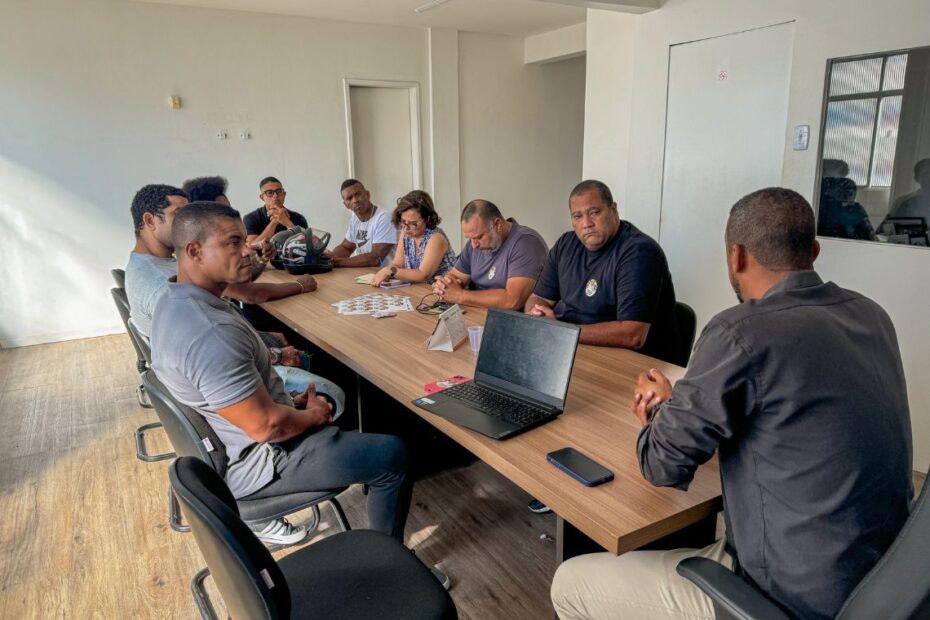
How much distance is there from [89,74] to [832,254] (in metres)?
5.37

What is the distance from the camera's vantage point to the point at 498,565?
2.14 meters

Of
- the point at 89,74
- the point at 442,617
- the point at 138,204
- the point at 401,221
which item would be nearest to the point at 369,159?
the point at 89,74

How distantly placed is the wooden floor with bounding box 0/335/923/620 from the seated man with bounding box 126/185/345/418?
0.58 m

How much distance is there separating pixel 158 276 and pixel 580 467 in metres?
1.92

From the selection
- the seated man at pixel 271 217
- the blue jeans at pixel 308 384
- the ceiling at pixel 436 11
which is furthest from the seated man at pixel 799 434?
the ceiling at pixel 436 11

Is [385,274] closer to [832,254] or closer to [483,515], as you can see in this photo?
[483,515]

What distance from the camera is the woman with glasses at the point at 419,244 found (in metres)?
3.46

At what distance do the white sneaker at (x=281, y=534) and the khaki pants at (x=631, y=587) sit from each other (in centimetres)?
125

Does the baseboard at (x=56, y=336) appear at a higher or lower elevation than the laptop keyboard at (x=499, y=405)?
lower

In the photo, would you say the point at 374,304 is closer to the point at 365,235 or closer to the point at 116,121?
the point at 365,235

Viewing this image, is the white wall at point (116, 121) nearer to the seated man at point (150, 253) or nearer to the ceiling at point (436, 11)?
the ceiling at point (436, 11)

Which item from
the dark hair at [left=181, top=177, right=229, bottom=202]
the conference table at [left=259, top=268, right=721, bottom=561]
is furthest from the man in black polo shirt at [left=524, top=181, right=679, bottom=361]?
the dark hair at [left=181, top=177, right=229, bottom=202]

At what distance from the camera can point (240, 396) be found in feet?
5.26

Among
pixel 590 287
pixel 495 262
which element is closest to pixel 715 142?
pixel 495 262
